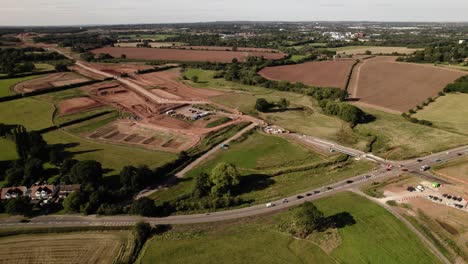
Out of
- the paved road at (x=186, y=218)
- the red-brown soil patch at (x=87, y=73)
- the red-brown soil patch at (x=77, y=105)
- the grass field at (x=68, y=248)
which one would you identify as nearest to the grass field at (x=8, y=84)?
the red-brown soil patch at (x=87, y=73)

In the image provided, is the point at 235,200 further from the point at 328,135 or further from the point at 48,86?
the point at 48,86

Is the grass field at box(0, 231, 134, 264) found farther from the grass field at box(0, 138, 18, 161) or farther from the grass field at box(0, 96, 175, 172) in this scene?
the grass field at box(0, 138, 18, 161)

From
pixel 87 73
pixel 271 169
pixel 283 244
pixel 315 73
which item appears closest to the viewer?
pixel 283 244

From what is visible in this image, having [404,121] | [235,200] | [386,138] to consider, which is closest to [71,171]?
[235,200]

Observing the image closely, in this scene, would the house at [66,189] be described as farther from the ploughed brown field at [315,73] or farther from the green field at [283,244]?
the ploughed brown field at [315,73]

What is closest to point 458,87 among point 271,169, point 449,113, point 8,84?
point 449,113

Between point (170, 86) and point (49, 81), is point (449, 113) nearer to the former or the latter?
point (170, 86)
